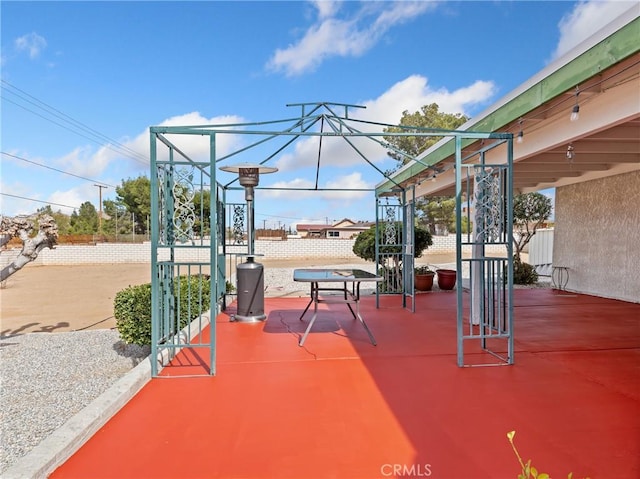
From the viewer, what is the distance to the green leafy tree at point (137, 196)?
31.8 m

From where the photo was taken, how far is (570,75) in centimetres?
322

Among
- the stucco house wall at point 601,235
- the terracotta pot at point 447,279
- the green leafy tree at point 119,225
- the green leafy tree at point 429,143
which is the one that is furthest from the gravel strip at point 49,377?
the green leafy tree at point 119,225

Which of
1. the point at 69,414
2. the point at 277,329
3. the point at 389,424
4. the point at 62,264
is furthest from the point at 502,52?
the point at 62,264

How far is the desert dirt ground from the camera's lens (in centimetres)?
843

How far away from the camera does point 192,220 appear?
372cm

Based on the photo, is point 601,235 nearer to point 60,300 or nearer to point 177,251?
point 60,300

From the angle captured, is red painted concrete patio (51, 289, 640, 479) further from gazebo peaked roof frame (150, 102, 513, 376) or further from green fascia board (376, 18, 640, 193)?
green fascia board (376, 18, 640, 193)

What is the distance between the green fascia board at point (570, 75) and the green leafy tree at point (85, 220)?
3441 centimetres

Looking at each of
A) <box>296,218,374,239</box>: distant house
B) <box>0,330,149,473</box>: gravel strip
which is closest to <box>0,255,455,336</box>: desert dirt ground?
<box>0,330,149,473</box>: gravel strip

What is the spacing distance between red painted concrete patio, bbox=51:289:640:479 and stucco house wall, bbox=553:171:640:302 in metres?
3.22

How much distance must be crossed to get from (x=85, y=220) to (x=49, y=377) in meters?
37.0

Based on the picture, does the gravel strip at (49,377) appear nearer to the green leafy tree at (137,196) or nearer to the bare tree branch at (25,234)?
the bare tree branch at (25,234)

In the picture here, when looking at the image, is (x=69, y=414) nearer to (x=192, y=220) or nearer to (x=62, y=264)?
(x=192, y=220)

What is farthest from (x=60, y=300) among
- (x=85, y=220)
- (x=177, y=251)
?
(x=85, y=220)
